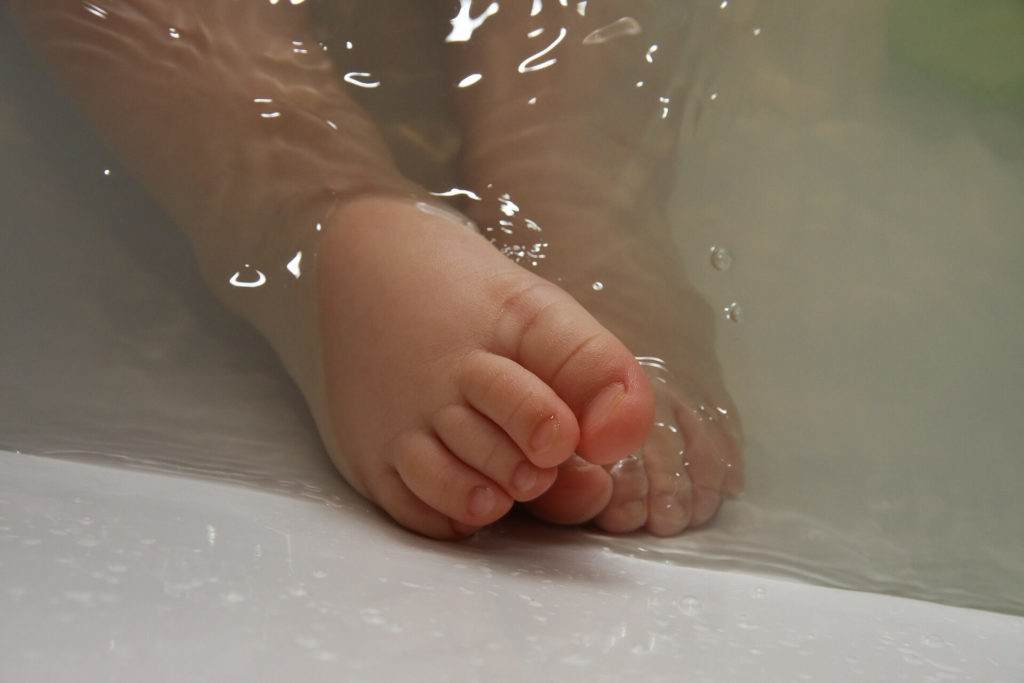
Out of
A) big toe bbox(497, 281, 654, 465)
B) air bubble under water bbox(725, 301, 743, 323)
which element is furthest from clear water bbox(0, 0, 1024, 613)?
big toe bbox(497, 281, 654, 465)

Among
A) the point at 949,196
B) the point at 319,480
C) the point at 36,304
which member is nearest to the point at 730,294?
the point at 949,196

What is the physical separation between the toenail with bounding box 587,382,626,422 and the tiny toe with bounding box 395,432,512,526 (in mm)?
77

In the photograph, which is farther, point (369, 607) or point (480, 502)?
point (480, 502)

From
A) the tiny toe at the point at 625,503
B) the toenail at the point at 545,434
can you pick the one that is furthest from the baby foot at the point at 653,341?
the toenail at the point at 545,434

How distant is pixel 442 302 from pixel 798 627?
0.26 metres

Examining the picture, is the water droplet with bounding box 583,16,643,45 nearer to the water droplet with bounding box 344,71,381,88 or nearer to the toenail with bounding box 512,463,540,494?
the water droplet with bounding box 344,71,381,88

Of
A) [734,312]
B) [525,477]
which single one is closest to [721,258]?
[734,312]

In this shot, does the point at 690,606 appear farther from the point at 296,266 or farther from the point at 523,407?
the point at 296,266

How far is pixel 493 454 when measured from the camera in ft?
1.64

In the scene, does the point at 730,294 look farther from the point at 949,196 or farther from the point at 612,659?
the point at 612,659

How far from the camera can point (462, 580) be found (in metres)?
0.45

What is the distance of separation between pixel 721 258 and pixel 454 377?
30 centimetres

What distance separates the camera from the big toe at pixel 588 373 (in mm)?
469

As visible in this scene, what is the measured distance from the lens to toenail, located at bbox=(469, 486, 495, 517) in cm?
51
